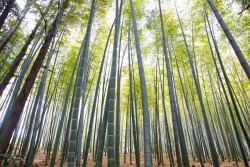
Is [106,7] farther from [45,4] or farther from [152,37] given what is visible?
[152,37]

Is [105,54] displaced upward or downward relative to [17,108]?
upward

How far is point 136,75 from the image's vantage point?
29.3ft

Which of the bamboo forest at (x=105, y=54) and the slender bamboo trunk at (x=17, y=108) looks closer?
the bamboo forest at (x=105, y=54)

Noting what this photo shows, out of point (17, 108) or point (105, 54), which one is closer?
point (17, 108)

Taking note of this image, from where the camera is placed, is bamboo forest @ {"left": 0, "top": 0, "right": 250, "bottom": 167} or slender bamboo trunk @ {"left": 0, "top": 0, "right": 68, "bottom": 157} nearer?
bamboo forest @ {"left": 0, "top": 0, "right": 250, "bottom": 167}

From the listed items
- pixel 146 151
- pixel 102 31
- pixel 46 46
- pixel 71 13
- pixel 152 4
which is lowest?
pixel 146 151

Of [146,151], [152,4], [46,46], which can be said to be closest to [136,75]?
[152,4]

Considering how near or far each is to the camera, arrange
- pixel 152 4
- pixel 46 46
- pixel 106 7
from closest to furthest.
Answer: pixel 46 46, pixel 106 7, pixel 152 4

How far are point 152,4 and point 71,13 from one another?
277 centimetres

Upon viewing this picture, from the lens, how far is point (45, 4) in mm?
4742

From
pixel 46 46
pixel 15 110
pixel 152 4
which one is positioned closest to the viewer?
pixel 15 110

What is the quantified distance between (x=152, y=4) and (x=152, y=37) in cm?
118

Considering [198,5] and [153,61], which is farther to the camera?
[153,61]

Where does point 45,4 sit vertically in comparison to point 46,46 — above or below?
above
